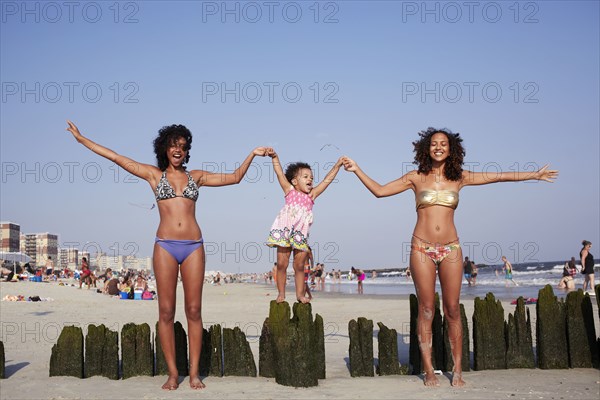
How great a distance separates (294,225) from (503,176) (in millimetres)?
3023

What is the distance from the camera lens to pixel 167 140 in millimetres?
7621

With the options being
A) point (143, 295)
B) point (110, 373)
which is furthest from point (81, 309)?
point (110, 373)

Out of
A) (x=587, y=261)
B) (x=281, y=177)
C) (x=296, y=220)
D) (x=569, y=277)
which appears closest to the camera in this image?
(x=296, y=220)

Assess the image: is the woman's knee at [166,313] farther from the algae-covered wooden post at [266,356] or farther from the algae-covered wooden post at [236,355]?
the algae-covered wooden post at [266,356]

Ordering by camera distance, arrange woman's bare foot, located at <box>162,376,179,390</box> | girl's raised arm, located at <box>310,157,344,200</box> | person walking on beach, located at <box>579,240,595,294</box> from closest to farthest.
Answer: woman's bare foot, located at <box>162,376,179,390</box> < girl's raised arm, located at <box>310,157,344,200</box> < person walking on beach, located at <box>579,240,595,294</box>

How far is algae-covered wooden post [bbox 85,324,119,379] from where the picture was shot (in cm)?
786

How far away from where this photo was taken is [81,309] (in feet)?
68.8

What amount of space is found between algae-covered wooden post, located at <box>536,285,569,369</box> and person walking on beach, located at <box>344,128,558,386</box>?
1.39 m

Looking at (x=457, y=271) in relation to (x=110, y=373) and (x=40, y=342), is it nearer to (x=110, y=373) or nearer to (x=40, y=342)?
(x=110, y=373)

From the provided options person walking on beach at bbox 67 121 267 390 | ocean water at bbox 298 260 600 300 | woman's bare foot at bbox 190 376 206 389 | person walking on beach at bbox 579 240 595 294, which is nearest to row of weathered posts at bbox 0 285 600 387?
person walking on beach at bbox 67 121 267 390

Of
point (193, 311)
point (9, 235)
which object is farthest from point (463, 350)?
point (9, 235)

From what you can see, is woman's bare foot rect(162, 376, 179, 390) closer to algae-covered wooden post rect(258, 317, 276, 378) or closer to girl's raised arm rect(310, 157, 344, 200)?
Result: algae-covered wooden post rect(258, 317, 276, 378)

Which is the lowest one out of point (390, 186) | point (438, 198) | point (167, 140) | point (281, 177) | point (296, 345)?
point (296, 345)

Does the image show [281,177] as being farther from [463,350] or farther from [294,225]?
[463,350]
